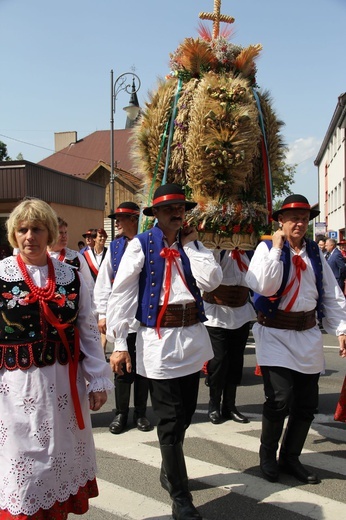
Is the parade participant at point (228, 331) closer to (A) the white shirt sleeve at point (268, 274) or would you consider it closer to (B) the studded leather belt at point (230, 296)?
(B) the studded leather belt at point (230, 296)

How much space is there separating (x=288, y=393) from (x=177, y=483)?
1.03m

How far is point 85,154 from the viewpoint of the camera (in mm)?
41906

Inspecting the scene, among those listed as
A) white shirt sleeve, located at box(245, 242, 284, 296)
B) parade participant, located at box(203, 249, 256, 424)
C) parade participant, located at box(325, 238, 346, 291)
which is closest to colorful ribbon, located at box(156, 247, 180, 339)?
white shirt sleeve, located at box(245, 242, 284, 296)

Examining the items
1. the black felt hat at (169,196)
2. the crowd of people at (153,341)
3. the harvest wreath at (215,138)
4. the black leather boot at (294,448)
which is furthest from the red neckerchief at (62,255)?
the black leather boot at (294,448)

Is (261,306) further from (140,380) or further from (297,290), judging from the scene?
(140,380)

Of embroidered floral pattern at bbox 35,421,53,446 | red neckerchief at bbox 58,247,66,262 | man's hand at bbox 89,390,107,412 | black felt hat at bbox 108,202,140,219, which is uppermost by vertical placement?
black felt hat at bbox 108,202,140,219

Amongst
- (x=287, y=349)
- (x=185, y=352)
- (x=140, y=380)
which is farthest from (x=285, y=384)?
(x=140, y=380)

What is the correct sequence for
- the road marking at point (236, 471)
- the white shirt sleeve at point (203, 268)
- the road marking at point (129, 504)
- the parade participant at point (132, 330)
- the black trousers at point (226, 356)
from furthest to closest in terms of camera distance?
the black trousers at point (226, 356) → the parade participant at point (132, 330) → the white shirt sleeve at point (203, 268) → the road marking at point (236, 471) → the road marking at point (129, 504)

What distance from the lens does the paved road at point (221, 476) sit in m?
3.69

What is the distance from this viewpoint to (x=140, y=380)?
546 cm

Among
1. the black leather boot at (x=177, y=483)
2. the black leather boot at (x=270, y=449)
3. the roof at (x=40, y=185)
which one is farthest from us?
the roof at (x=40, y=185)

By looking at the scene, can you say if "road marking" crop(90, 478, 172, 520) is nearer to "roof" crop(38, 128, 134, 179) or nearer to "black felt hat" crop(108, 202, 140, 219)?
"black felt hat" crop(108, 202, 140, 219)

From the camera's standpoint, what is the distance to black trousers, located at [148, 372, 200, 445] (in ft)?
12.0

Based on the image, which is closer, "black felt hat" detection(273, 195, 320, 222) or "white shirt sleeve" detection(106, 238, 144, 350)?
"white shirt sleeve" detection(106, 238, 144, 350)
